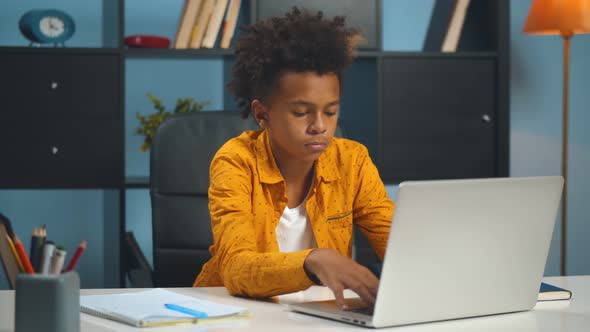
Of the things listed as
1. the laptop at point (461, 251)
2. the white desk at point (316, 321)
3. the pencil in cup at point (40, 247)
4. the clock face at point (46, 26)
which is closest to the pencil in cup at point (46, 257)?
the pencil in cup at point (40, 247)

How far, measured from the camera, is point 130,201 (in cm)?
332

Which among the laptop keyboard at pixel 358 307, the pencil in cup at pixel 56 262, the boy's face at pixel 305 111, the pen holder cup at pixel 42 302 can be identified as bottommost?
the laptop keyboard at pixel 358 307

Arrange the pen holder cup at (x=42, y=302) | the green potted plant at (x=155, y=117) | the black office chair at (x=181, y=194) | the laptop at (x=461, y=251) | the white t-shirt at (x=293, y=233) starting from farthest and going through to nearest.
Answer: the green potted plant at (x=155, y=117)
the black office chair at (x=181, y=194)
the white t-shirt at (x=293, y=233)
the laptop at (x=461, y=251)
the pen holder cup at (x=42, y=302)

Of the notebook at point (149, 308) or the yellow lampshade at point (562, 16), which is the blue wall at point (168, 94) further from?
the notebook at point (149, 308)

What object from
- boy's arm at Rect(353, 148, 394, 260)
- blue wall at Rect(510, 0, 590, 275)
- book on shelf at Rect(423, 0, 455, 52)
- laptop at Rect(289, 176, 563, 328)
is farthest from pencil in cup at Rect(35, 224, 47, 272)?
blue wall at Rect(510, 0, 590, 275)

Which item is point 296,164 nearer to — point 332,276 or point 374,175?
point 374,175

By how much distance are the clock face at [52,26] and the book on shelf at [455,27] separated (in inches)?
56.3

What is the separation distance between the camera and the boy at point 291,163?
1.56 metres

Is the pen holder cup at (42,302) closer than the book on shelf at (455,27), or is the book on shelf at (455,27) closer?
the pen holder cup at (42,302)

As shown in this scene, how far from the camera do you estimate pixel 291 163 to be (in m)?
1.76

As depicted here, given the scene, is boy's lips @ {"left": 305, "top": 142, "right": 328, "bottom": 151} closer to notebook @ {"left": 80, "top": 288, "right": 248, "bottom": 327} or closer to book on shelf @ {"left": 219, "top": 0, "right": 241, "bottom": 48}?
notebook @ {"left": 80, "top": 288, "right": 248, "bottom": 327}

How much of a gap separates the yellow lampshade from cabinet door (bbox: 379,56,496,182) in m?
0.25

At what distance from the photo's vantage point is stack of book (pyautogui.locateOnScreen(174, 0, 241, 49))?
3.01 meters

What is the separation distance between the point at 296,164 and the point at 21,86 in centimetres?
159
